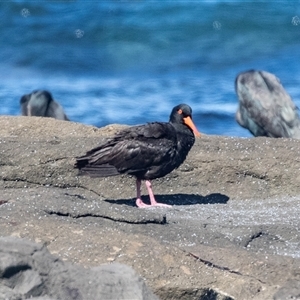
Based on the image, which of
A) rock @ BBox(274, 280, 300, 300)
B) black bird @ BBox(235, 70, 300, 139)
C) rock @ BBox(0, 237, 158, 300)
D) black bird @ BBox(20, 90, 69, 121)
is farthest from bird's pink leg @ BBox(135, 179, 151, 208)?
black bird @ BBox(20, 90, 69, 121)

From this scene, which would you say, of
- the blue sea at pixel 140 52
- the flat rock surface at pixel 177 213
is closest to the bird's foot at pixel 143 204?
the flat rock surface at pixel 177 213

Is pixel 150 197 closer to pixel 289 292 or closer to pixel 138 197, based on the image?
pixel 138 197

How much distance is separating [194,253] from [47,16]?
79.6 feet

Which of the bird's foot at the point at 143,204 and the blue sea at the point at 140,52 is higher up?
the bird's foot at the point at 143,204

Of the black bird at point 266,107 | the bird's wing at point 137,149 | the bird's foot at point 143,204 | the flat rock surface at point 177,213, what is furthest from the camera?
the black bird at point 266,107

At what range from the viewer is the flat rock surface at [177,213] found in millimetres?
4852

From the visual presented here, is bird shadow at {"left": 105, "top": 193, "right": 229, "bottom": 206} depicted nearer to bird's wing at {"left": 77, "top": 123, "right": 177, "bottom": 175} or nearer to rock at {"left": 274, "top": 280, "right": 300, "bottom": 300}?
bird's wing at {"left": 77, "top": 123, "right": 177, "bottom": 175}

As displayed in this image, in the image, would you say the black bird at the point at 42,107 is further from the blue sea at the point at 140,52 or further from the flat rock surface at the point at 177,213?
the blue sea at the point at 140,52

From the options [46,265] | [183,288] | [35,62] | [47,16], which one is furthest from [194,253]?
[47,16]

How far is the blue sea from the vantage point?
67.9ft

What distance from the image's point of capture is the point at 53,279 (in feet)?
13.2

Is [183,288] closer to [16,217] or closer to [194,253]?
[194,253]

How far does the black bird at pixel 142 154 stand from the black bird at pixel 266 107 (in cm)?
399

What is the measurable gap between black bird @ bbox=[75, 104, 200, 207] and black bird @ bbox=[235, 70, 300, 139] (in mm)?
3990
